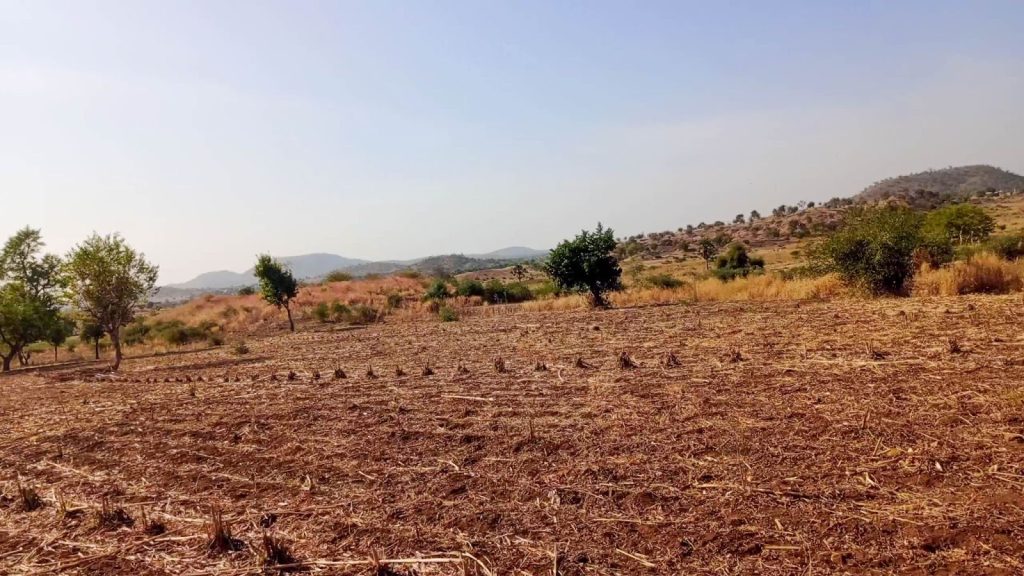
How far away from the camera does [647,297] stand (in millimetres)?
24906

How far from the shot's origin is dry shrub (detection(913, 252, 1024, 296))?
49.7 ft

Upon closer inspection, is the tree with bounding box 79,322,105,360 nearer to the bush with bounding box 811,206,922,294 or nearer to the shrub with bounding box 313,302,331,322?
the shrub with bounding box 313,302,331,322

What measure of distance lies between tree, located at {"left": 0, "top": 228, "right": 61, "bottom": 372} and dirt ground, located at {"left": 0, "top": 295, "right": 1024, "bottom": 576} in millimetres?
17928

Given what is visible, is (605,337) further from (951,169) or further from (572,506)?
(951,169)

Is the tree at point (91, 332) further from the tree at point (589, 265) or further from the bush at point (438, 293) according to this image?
the tree at point (589, 265)

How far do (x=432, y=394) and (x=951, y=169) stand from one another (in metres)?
220

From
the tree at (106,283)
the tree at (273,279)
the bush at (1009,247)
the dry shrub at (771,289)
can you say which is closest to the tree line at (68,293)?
the tree at (106,283)

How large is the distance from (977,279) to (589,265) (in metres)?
12.9

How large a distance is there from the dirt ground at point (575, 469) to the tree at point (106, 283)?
29.1 feet

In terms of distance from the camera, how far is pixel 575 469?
516 centimetres

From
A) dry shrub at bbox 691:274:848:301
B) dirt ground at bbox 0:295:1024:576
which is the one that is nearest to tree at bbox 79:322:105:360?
dirt ground at bbox 0:295:1024:576

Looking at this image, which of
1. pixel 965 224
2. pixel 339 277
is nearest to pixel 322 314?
pixel 339 277

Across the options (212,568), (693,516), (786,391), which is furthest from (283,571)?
(786,391)

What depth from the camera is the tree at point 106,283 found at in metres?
18.2
